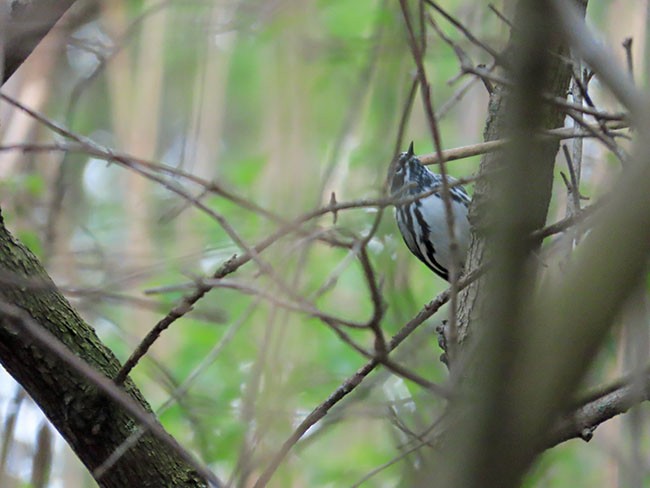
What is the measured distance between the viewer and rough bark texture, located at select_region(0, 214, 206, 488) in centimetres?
134

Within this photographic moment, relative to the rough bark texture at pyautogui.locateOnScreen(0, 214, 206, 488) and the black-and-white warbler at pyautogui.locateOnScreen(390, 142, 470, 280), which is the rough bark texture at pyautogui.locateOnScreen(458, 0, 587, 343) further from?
the black-and-white warbler at pyautogui.locateOnScreen(390, 142, 470, 280)

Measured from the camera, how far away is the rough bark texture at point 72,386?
52.9 inches

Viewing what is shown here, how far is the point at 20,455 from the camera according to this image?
3111 millimetres

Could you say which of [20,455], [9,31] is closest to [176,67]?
[20,455]

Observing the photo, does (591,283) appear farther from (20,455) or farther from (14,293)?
(20,455)

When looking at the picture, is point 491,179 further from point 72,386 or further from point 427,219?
point 427,219

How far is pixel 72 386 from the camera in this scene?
1380 mm

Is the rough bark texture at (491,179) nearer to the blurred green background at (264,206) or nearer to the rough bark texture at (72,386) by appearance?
the blurred green background at (264,206)

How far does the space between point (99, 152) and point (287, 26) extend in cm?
209

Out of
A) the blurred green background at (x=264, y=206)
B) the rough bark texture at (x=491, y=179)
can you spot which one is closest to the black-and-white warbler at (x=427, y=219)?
the blurred green background at (x=264, y=206)

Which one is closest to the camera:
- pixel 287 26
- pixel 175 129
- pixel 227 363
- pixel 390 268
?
pixel 390 268

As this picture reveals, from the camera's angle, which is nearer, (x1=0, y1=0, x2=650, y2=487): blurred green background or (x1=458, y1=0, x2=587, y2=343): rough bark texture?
(x1=458, y1=0, x2=587, y2=343): rough bark texture

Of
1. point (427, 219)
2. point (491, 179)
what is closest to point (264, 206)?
point (427, 219)

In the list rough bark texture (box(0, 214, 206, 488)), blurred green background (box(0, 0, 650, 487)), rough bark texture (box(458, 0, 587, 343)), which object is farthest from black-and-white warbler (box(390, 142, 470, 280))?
rough bark texture (box(0, 214, 206, 488))
